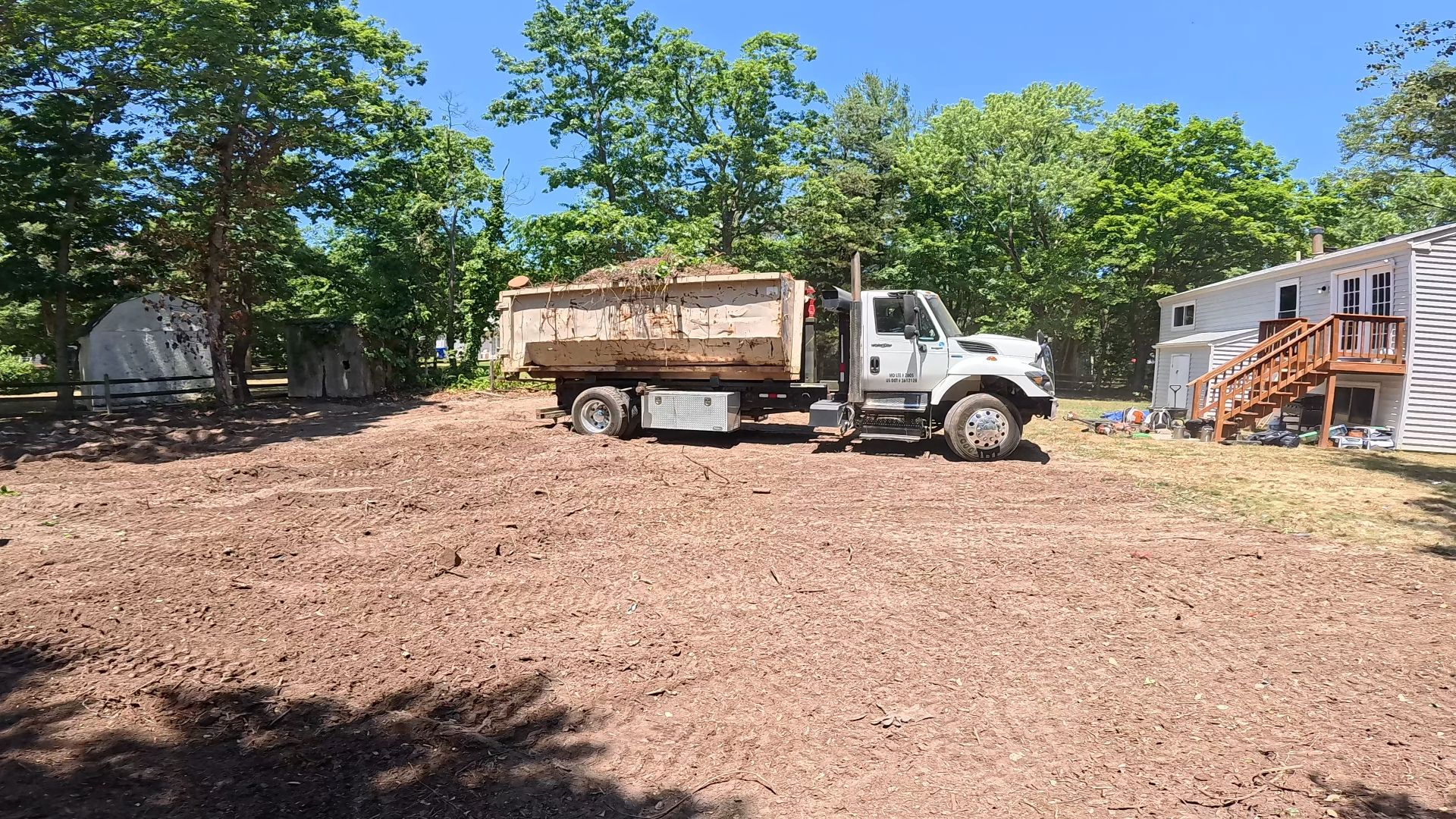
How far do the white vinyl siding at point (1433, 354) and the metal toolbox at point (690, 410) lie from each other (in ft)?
48.8

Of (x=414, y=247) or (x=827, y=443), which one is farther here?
(x=414, y=247)

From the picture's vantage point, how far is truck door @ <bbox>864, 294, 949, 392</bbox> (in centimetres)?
1098

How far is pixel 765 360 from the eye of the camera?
11641 millimetres

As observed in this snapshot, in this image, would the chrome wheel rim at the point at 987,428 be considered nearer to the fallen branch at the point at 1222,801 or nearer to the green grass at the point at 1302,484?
the green grass at the point at 1302,484

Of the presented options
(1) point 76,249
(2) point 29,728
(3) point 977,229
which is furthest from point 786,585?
(3) point 977,229

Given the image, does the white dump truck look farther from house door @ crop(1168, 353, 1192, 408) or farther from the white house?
house door @ crop(1168, 353, 1192, 408)

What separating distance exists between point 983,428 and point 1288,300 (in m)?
14.8

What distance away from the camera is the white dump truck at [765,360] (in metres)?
10.9

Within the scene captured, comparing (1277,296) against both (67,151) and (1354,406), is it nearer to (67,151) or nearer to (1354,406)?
(1354,406)

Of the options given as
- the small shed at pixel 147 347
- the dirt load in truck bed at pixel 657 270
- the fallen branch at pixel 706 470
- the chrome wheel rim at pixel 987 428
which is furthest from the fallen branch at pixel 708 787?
the small shed at pixel 147 347

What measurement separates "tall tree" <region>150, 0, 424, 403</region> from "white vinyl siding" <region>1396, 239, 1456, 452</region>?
84.5 feet

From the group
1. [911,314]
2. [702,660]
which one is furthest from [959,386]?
[702,660]

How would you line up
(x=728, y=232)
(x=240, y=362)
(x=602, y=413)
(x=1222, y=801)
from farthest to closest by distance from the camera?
1. (x=728, y=232)
2. (x=240, y=362)
3. (x=602, y=413)
4. (x=1222, y=801)

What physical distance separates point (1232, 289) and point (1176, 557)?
20511mm
